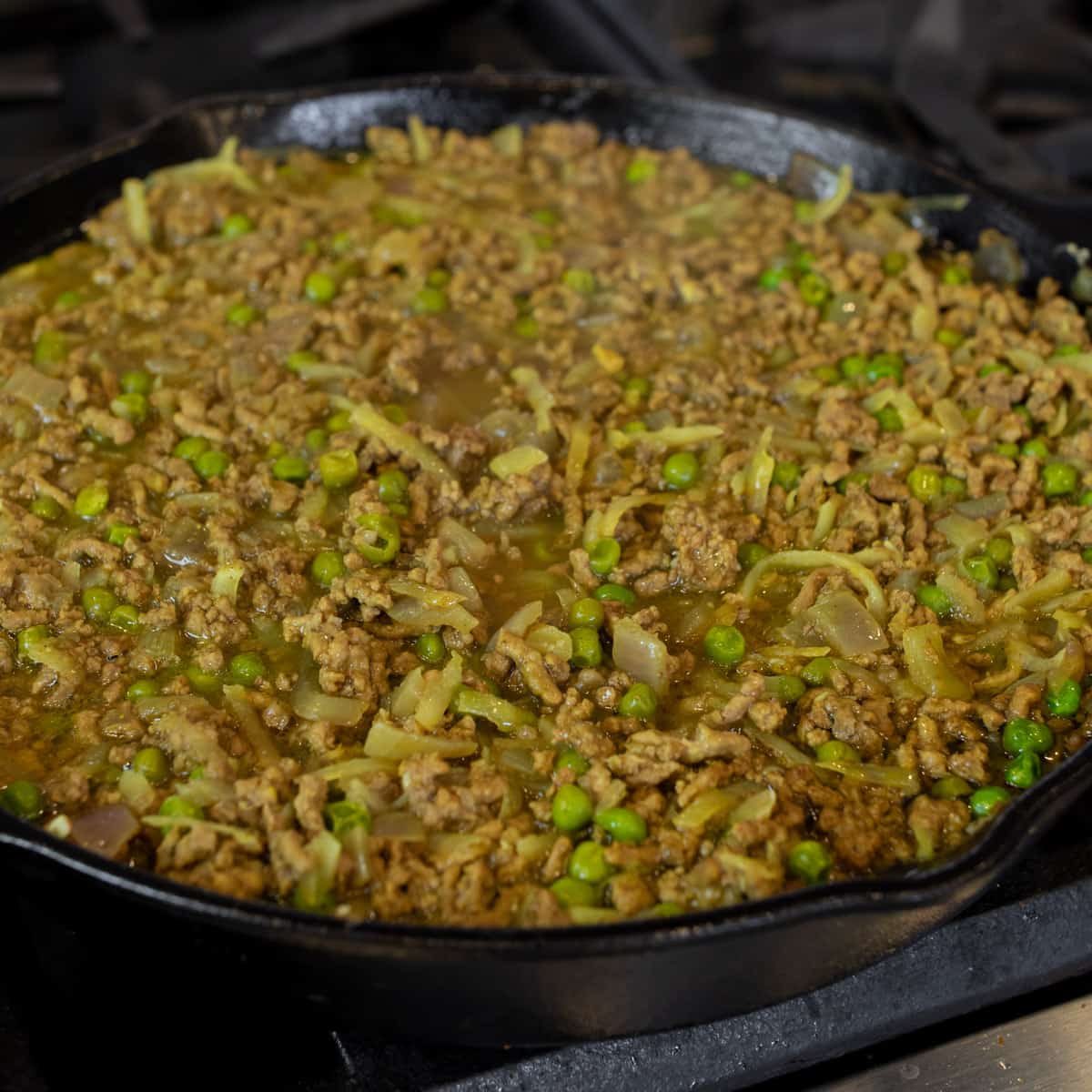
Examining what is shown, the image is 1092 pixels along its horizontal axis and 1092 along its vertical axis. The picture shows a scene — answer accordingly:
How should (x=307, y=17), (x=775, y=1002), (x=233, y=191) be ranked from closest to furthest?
(x=775, y=1002) < (x=233, y=191) < (x=307, y=17)

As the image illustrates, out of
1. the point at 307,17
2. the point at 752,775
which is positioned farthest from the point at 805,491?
the point at 307,17

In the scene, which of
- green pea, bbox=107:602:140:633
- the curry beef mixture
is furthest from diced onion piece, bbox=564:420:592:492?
green pea, bbox=107:602:140:633

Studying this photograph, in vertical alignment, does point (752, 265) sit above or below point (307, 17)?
below

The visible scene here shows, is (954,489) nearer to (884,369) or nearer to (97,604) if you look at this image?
(884,369)

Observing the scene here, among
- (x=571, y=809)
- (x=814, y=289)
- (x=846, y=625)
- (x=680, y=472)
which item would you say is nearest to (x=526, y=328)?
(x=680, y=472)

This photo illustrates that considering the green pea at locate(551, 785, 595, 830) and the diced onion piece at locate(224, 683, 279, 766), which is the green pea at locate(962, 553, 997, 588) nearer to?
the green pea at locate(551, 785, 595, 830)

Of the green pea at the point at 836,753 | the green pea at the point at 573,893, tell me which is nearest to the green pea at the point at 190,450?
the green pea at the point at 573,893

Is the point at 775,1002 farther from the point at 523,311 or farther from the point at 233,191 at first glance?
the point at 233,191
